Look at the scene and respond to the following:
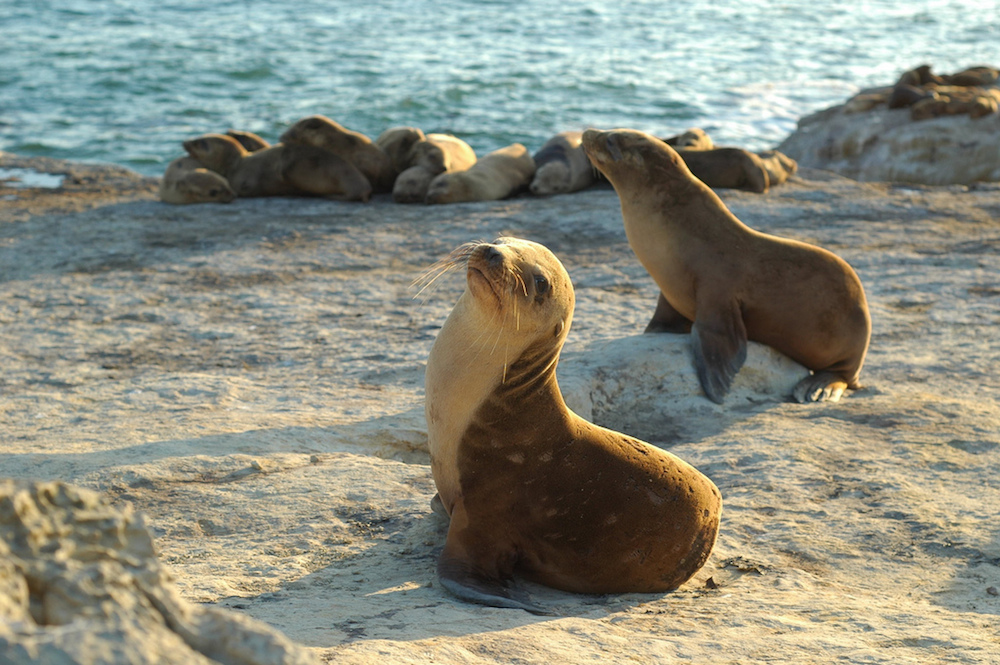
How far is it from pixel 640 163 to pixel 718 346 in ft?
3.69

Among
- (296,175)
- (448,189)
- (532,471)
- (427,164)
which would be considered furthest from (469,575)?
(427,164)

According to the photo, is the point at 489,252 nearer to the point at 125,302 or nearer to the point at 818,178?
the point at 125,302

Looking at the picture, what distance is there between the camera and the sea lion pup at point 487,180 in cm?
1032

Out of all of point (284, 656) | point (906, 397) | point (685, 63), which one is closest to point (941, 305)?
point (906, 397)

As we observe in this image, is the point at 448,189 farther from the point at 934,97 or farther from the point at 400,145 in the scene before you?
the point at 934,97

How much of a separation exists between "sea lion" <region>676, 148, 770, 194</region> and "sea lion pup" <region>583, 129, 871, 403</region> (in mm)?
4588

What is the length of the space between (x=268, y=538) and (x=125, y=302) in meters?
3.89

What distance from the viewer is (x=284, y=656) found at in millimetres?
1541

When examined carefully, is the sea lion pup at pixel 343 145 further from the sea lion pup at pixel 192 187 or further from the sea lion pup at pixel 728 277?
the sea lion pup at pixel 728 277

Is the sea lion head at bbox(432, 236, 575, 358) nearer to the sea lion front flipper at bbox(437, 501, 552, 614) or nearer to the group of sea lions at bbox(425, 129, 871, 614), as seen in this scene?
the group of sea lions at bbox(425, 129, 871, 614)

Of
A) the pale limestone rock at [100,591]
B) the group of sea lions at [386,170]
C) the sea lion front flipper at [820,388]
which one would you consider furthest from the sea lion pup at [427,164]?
the pale limestone rock at [100,591]

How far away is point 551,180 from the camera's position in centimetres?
1074

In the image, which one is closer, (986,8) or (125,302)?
(125,302)

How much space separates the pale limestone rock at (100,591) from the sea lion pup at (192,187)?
875cm
